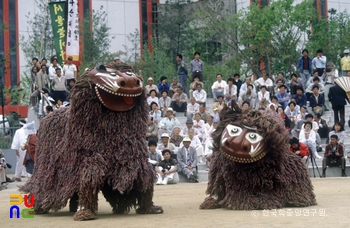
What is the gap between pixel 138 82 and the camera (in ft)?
39.2

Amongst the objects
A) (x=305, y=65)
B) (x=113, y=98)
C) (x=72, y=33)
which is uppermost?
(x=72, y=33)

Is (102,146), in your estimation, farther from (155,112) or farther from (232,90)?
(232,90)

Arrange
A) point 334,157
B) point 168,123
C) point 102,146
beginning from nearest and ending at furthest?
point 102,146, point 334,157, point 168,123

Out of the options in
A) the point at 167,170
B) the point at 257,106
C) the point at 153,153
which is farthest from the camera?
the point at 257,106

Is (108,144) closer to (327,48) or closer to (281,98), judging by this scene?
(281,98)

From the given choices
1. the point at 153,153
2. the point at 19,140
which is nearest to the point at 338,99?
the point at 153,153

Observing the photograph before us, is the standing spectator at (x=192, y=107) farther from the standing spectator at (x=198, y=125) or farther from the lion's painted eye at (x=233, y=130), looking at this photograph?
the lion's painted eye at (x=233, y=130)

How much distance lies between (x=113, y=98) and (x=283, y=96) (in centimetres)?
1424

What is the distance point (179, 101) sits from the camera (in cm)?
2559

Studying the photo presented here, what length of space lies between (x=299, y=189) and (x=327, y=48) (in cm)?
2555

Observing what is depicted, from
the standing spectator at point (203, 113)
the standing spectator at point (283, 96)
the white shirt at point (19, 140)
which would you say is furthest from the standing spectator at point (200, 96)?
the white shirt at point (19, 140)

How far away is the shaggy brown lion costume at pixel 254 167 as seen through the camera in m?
12.0

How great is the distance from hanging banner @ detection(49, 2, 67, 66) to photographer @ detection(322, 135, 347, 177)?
1121 centimetres

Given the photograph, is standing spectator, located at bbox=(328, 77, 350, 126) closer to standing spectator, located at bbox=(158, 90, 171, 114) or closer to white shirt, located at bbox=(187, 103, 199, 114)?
white shirt, located at bbox=(187, 103, 199, 114)
